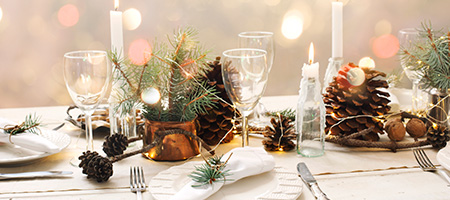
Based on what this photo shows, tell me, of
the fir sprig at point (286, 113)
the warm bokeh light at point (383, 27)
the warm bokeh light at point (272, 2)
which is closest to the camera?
the fir sprig at point (286, 113)

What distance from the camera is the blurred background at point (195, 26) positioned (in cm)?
264

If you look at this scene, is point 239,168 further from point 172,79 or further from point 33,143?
point 33,143

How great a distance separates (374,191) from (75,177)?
1.90 feet

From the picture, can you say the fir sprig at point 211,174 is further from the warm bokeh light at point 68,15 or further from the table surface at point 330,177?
the warm bokeh light at point 68,15

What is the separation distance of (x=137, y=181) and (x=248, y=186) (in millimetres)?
219

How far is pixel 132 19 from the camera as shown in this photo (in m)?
2.71

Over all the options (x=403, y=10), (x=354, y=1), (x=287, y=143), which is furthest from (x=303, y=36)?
(x=287, y=143)

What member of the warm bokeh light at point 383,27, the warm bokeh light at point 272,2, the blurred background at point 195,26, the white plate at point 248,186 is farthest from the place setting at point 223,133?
the warm bokeh light at point 383,27

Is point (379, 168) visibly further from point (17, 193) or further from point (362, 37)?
point (362, 37)

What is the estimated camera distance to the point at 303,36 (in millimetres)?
2996

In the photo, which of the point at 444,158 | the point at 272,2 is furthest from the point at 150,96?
the point at 272,2

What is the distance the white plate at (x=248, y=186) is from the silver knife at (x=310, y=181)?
0.06 feet

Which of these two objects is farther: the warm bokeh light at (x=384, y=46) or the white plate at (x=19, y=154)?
the warm bokeh light at (x=384, y=46)

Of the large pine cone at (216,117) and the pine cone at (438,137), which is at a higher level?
the large pine cone at (216,117)
